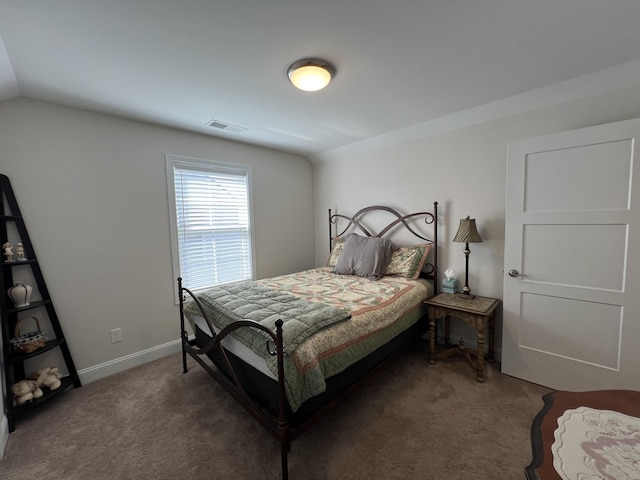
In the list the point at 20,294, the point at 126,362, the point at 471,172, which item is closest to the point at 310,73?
the point at 471,172

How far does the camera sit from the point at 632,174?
1784 mm

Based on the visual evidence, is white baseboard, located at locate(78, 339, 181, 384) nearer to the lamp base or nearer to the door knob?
the lamp base

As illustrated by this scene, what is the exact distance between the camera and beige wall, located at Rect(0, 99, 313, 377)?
2.13 metres

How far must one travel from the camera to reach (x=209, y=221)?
322 cm

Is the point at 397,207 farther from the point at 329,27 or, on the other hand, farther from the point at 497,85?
the point at 329,27

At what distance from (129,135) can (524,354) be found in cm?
423

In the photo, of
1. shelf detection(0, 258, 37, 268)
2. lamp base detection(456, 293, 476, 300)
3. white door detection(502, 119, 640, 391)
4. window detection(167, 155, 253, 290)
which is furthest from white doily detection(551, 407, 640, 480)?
shelf detection(0, 258, 37, 268)

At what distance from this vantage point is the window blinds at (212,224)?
3.00 metres

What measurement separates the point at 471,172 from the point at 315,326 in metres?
2.30

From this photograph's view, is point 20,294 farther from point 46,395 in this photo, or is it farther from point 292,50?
point 292,50

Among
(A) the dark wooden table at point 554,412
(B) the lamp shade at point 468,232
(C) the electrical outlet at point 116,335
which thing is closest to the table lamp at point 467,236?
(B) the lamp shade at point 468,232

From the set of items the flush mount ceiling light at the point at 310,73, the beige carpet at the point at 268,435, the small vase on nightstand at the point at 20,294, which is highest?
the flush mount ceiling light at the point at 310,73

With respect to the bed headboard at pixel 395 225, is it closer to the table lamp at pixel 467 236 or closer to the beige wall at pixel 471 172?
the beige wall at pixel 471 172

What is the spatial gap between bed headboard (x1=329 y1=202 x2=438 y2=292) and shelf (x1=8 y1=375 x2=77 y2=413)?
317 centimetres
